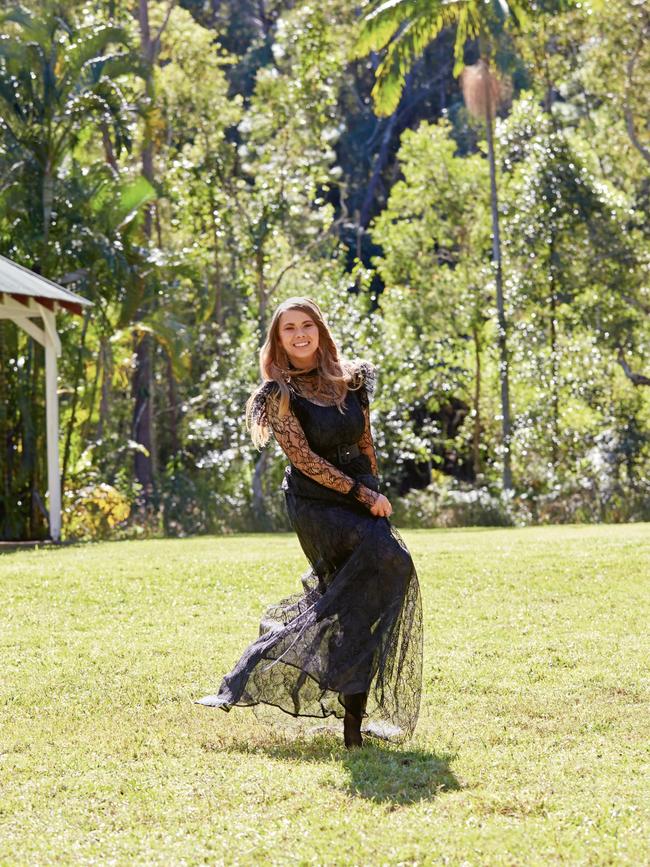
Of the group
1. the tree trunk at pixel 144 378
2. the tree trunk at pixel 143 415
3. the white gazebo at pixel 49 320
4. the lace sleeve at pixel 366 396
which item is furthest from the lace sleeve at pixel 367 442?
the tree trunk at pixel 143 415

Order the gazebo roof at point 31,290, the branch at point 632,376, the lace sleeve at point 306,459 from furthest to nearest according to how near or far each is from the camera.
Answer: the branch at point 632,376 → the gazebo roof at point 31,290 → the lace sleeve at point 306,459

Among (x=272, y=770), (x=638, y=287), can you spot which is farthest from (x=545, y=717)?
(x=638, y=287)

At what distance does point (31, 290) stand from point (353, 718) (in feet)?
33.2

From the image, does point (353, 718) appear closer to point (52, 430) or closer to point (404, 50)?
point (52, 430)

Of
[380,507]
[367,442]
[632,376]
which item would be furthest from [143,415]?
[380,507]

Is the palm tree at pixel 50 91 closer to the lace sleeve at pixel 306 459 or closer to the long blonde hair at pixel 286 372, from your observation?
the long blonde hair at pixel 286 372

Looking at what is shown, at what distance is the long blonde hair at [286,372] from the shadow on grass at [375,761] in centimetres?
137

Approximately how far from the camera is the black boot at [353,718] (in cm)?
612

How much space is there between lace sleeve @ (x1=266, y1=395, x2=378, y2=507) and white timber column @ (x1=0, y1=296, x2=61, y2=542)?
34.4 feet

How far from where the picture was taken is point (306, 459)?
6.22 meters

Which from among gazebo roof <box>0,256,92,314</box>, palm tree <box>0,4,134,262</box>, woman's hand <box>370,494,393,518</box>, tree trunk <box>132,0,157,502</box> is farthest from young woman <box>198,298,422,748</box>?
tree trunk <box>132,0,157,502</box>

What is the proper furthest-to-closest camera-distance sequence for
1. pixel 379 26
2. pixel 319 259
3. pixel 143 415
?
pixel 319 259
pixel 143 415
pixel 379 26

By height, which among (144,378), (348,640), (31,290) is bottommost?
(348,640)

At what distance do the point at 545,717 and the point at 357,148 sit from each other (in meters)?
37.7
